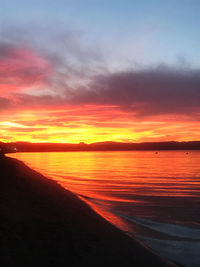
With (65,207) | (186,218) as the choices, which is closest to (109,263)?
(65,207)

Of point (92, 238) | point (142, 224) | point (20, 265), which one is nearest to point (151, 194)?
point (142, 224)

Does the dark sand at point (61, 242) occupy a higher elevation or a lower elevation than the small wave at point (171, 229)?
higher

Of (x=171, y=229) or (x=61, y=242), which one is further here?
(x=171, y=229)

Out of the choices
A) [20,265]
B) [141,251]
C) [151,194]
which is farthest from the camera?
[151,194]

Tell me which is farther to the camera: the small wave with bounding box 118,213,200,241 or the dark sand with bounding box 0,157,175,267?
the small wave with bounding box 118,213,200,241

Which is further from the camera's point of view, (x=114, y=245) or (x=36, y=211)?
(x=36, y=211)

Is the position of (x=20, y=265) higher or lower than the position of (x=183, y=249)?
higher

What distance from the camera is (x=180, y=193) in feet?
65.7

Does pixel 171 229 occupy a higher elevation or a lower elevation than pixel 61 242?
lower

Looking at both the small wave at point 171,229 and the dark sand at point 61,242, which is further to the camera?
the small wave at point 171,229

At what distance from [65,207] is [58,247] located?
5394mm

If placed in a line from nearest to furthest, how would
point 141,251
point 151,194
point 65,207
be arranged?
point 141,251, point 65,207, point 151,194

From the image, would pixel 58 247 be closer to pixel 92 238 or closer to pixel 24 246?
pixel 24 246

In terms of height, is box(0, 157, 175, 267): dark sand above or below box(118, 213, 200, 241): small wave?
above
